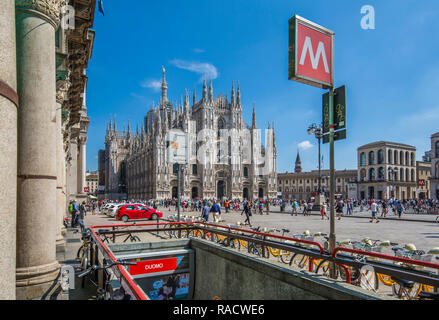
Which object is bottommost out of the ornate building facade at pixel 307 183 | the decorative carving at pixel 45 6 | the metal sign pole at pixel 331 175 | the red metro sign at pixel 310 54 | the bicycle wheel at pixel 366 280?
the ornate building facade at pixel 307 183

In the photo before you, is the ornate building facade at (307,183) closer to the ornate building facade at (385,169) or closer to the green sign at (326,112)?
the ornate building facade at (385,169)

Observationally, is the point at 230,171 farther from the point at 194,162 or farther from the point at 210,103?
the point at 210,103

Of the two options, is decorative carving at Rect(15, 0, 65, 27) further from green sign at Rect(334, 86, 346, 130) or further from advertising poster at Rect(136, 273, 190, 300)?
advertising poster at Rect(136, 273, 190, 300)

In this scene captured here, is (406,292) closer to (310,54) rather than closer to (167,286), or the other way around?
(310,54)

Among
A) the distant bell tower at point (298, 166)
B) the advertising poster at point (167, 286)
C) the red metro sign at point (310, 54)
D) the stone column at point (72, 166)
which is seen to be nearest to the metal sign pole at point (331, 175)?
the red metro sign at point (310, 54)

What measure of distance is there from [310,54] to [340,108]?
1139 millimetres

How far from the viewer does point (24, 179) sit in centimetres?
444

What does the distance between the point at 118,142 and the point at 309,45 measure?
9192 cm

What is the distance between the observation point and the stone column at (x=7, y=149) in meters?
2.79

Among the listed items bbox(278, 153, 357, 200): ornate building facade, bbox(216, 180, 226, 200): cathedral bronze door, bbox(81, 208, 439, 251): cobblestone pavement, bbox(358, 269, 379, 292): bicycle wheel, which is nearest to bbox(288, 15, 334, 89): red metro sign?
bbox(358, 269, 379, 292): bicycle wheel

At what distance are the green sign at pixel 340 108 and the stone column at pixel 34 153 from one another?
15.8ft

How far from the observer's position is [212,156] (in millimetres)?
61562

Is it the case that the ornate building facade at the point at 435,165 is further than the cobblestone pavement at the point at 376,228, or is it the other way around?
the ornate building facade at the point at 435,165

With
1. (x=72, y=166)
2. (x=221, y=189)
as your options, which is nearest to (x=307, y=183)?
(x=221, y=189)
